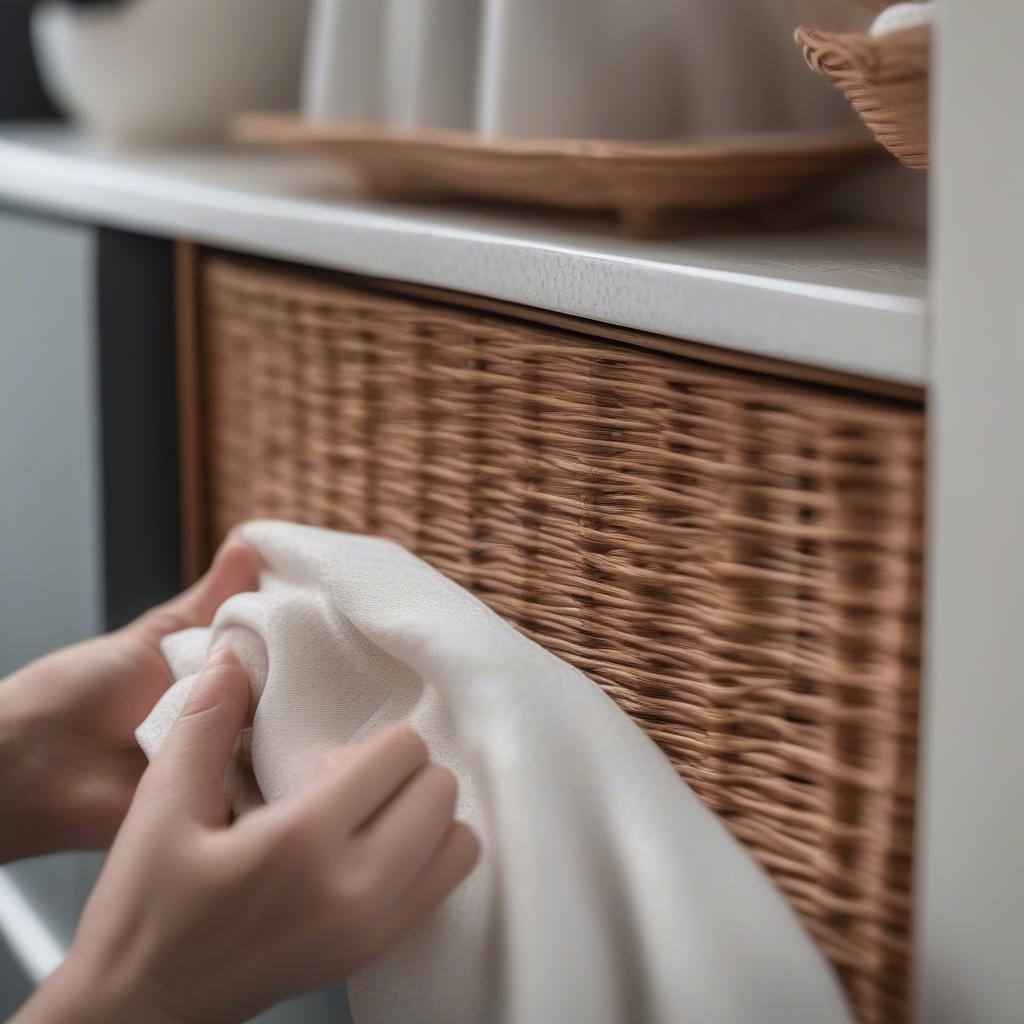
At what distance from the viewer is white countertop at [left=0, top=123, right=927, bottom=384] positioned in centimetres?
33

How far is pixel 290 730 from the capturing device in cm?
37

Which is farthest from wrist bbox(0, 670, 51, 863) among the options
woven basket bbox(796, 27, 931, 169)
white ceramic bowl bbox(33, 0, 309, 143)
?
white ceramic bowl bbox(33, 0, 309, 143)

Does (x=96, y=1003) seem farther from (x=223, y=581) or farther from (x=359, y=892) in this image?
(x=223, y=581)

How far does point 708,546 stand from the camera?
376mm

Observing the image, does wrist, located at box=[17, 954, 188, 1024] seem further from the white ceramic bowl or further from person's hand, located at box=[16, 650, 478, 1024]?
the white ceramic bowl

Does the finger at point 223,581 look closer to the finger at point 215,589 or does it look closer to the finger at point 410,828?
the finger at point 215,589

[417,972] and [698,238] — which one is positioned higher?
[698,238]

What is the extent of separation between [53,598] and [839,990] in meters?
0.53

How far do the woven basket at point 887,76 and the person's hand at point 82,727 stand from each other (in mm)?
251

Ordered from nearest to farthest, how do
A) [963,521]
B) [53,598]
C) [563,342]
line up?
[963,521] < [563,342] < [53,598]

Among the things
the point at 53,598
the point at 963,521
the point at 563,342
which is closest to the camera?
the point at 963,521

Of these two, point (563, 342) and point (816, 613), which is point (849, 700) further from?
point (563, 342)

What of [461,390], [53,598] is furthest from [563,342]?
[53,598]

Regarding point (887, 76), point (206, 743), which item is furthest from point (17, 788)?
point (887, 76)
